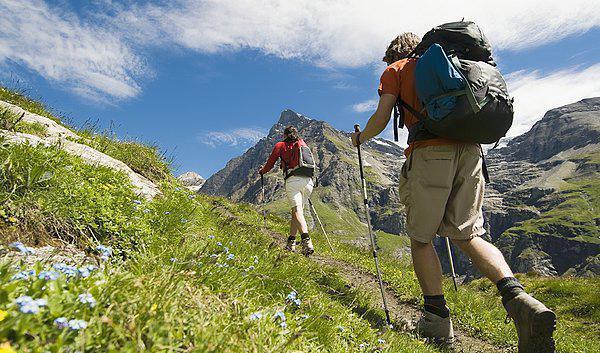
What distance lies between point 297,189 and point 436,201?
651 centimetres

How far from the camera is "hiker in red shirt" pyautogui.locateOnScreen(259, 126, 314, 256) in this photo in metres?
10.9

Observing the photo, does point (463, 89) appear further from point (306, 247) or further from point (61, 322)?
point (306, 247)

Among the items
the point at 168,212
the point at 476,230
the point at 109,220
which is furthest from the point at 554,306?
the point at 109,220

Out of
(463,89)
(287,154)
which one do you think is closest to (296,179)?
(287,154)

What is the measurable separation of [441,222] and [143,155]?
8958 mm

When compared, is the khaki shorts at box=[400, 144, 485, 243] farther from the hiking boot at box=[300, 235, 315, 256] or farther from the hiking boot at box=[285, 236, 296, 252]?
the hiking boot at box=[300, 235, 315, 256]

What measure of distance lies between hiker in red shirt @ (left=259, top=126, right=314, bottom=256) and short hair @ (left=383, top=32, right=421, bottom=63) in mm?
5379

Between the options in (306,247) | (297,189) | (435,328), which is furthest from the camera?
(297,189)

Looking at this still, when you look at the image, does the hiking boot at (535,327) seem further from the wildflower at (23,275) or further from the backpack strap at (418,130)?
the wildflower at (23,275)

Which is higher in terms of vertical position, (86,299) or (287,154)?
(287,154)

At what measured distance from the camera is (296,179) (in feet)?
37.4

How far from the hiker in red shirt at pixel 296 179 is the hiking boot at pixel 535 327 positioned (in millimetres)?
6856

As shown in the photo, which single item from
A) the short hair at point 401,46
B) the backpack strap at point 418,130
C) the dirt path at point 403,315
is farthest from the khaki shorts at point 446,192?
the short hair at point 401,46

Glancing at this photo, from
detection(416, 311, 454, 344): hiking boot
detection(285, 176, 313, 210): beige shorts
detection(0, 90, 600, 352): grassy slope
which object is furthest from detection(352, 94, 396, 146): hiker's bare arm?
detection(285, 176, 313, 210): beige shorts
